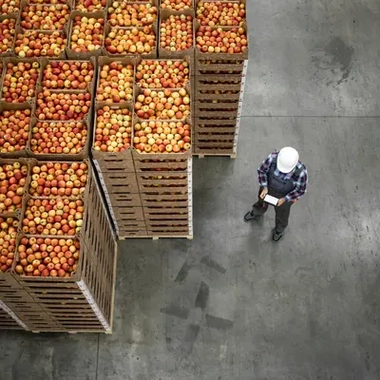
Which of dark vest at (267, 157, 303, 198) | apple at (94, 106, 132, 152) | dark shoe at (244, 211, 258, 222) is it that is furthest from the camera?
dark shoe at (244, 211, 258, 222)

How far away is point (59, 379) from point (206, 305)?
2070 millimetres

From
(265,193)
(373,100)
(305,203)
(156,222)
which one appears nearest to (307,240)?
(305,203)

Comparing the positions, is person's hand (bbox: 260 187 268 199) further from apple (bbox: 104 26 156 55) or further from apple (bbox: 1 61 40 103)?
apple (bbox: 1 61 40 103)

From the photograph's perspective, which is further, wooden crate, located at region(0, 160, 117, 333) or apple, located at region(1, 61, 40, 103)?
apple, located at region(1, 61, 40, 103)

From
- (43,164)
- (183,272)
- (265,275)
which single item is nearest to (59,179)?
(43,164)

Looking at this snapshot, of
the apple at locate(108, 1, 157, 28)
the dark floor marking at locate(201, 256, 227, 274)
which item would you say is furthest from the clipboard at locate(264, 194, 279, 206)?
the apple at locate(108, 1, 157, 28)

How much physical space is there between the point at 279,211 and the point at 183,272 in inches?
61.5

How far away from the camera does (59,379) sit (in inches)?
250

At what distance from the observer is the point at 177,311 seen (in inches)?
267

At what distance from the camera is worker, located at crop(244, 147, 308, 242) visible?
584cm

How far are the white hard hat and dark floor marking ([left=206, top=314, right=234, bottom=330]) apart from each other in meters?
2.17

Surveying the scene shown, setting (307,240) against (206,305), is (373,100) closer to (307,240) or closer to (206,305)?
(307,240)

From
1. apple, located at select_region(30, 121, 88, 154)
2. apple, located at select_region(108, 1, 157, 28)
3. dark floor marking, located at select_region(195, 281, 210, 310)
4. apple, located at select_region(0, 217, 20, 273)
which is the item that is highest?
apple, located at select_region(108, 1, 157, 28)

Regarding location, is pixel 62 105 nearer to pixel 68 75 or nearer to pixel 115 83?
pixel 68 75
